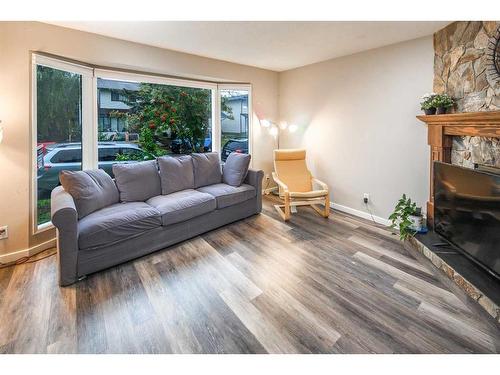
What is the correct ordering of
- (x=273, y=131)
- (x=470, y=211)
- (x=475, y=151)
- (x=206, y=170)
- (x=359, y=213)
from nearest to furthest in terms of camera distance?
(x=470, y=211)
(x=475, y=151)
(x=206, y=170)
(x=359, y=213)
(x=273, y=131)

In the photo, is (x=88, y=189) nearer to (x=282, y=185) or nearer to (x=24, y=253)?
(x=24, y=253)

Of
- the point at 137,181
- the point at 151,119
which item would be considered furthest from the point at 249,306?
the point at 151,119

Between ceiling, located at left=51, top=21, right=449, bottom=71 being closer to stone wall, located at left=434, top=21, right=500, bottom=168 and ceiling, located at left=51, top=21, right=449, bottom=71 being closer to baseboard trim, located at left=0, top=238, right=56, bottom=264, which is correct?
stone wall, located at left=434, top=21, right=500, bottom=168

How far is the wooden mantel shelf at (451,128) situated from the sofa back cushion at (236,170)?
7.38 ft

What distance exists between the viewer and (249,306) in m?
1.94

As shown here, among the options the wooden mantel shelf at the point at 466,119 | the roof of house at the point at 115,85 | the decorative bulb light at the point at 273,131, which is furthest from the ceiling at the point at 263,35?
the decorative bulb light at the point at 273,131

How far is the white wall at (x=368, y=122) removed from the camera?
312 cm

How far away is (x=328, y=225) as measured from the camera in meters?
3.54

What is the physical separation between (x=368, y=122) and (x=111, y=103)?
360cm

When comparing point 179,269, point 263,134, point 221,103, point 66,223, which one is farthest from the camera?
point 263,134

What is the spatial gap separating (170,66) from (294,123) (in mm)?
2383

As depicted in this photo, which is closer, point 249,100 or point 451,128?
point 451,128
